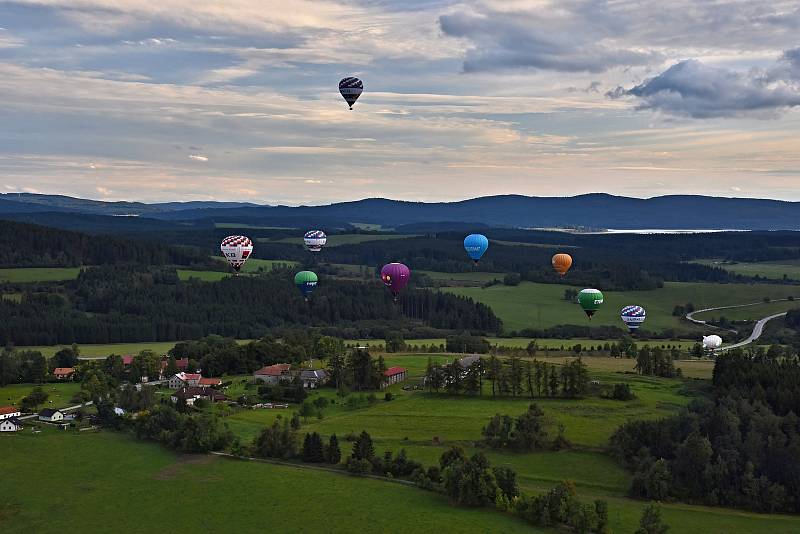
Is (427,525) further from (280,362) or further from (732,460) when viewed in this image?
(280,362)

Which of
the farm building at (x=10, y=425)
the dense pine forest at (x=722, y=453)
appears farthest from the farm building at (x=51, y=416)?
the dense pine forest at (x=722, y=453)

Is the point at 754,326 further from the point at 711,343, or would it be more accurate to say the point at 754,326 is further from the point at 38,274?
the point at 38,274

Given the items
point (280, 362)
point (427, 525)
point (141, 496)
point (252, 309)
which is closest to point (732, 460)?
point (427, 525)

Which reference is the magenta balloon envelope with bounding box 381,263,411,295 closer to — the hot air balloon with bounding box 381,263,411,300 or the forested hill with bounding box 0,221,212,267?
the hot air balloon with bounding box 381,263,411,300

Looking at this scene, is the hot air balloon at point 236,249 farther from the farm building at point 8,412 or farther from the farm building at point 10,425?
the farm building at point 10,425

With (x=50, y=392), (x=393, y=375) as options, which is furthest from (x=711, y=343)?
(x=50, y=392)

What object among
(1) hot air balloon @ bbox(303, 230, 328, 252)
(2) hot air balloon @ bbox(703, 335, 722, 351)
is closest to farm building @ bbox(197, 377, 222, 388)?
(1) hot air balloon @ bbox(303, 230, 328, 252)
